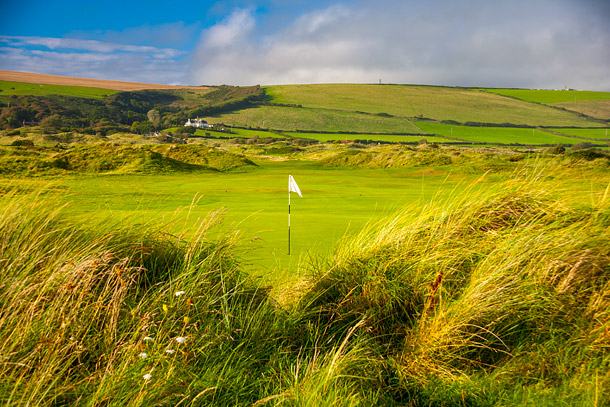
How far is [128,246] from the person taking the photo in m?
4.91

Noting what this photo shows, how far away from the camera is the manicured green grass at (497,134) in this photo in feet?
322

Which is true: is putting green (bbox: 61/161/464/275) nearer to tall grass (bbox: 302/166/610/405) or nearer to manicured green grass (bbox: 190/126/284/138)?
tall grass (bbox: 302/166/610/405)

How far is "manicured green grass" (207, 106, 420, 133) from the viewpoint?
116 metres

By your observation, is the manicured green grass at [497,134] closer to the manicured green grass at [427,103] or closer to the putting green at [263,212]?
the manicured green grass at [427,103]

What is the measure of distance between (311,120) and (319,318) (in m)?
121

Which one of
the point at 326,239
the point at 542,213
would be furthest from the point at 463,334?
the point at 326,239

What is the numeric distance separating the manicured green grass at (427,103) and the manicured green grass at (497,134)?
11.2 meters

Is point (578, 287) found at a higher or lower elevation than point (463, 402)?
higher

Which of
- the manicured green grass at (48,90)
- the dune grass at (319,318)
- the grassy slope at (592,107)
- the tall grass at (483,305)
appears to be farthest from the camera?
the grassy slope at (592,107)

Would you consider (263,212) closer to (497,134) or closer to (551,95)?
(497,134)

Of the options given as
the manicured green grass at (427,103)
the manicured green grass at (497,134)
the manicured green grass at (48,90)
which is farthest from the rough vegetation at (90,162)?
the manicured green grass at (427,103)

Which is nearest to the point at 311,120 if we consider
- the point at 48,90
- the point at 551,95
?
the point at 48,90

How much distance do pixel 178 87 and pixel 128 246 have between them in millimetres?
164879

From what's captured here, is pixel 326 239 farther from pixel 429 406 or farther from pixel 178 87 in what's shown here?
pixel 178 87
